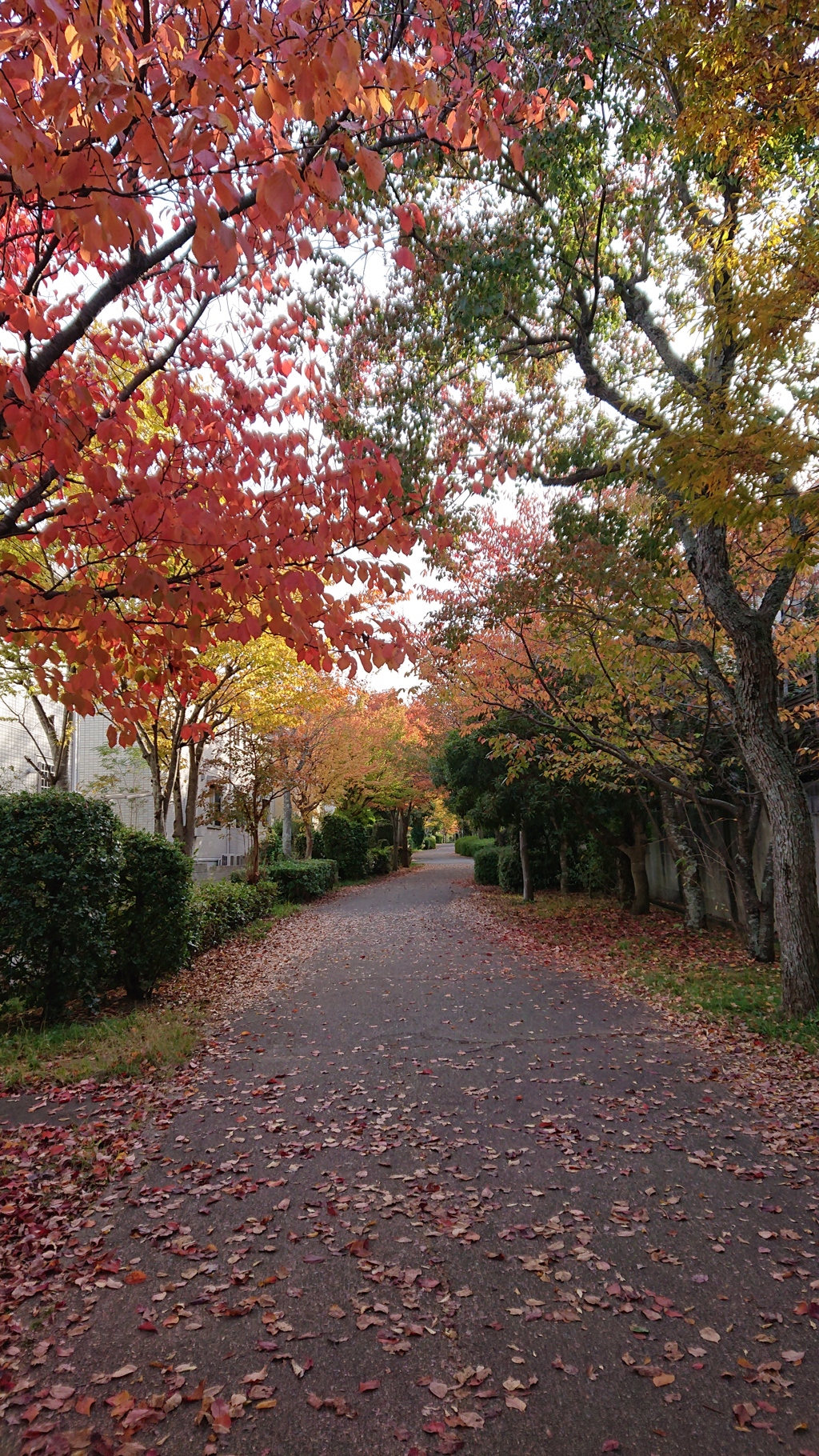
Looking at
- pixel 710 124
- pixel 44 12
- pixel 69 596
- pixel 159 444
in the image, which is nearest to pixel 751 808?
pixel 710 124

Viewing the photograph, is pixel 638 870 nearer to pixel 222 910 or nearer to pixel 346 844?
pixel 222 910

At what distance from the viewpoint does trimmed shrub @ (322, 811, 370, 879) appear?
28734mm

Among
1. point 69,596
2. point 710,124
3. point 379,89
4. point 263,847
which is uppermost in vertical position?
point 710,124

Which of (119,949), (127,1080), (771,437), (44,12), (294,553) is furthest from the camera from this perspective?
(119,949)

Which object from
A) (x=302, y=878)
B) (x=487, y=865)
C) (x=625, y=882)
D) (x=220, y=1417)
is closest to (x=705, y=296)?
(x=220, y=1417)

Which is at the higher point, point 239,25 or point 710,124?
point 710,124

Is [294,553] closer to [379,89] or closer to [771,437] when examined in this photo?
[379,89]

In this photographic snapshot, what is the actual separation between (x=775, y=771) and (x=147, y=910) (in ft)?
22.2

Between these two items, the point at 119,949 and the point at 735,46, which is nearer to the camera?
the point at 735,46

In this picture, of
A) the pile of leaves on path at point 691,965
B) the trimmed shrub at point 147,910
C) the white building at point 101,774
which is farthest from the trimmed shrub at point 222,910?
the pile of leaves on path at point 691,965

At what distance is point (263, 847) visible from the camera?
2409 cm

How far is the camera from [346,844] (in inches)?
1151

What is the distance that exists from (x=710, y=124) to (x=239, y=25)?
3.82 m

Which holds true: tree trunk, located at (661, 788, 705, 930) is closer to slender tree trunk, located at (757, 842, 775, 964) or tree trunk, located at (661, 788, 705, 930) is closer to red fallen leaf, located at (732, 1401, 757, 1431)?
slender tree trunk, located at (757, 842, 775, 964)
